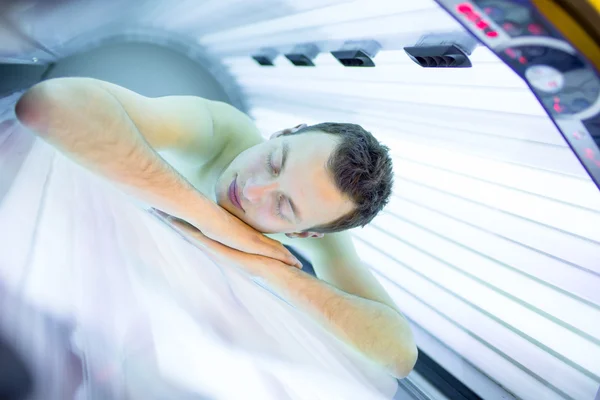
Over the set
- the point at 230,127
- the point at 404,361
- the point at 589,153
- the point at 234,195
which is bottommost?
the point at 404,361

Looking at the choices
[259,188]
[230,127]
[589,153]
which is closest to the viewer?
[589,153]

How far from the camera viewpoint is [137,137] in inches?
39.0

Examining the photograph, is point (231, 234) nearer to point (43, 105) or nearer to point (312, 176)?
point (312, 176)

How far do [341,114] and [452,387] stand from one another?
962mm

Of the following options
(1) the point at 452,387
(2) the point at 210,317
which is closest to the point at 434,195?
(1) the point at 452,387

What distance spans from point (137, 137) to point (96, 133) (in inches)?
3.0

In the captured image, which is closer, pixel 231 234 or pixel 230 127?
pixel 231 234

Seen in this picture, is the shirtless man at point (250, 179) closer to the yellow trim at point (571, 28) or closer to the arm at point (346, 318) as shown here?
the arm at point (346, 318)

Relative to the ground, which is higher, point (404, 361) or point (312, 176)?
point (312, 176)

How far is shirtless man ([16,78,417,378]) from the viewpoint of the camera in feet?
Answer: 3.11

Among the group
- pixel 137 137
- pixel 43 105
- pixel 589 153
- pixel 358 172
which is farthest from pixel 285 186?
pixel 589 153

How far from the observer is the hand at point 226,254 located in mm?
1315

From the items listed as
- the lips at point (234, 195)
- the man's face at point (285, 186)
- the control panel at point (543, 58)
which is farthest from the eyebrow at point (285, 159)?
the control panel at point (543, 58)

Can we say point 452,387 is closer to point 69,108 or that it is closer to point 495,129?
point 495,129
